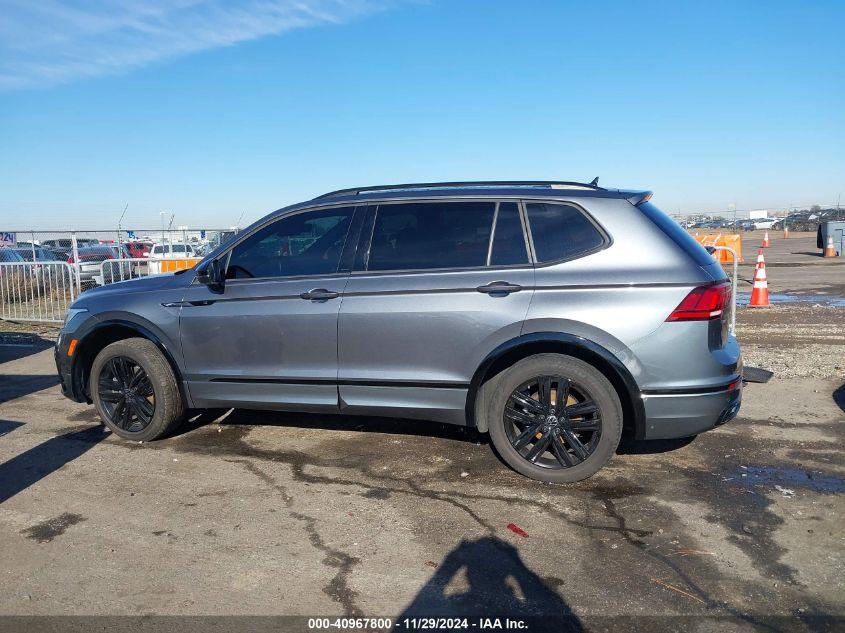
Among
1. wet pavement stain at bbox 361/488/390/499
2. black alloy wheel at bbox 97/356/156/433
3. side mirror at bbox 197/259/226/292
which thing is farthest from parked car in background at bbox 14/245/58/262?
wet pavement stain at bbox 361/488/390/499

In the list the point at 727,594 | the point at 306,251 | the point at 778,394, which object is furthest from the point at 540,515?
the point at 778,394

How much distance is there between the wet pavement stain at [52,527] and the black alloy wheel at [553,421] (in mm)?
2689

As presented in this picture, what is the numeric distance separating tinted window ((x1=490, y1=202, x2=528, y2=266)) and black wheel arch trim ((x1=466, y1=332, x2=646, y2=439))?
1.74 ft

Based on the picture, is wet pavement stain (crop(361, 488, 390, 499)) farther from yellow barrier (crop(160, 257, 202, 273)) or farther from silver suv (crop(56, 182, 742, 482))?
yellow barrier (crop(160, 257, 202, 273))

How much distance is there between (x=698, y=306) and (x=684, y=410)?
65cm

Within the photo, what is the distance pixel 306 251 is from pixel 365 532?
7.29ft

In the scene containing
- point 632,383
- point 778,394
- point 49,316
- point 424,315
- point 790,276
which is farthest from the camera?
point 790,276

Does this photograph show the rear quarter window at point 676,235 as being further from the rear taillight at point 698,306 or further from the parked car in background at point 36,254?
the parked car in background at point 36,254

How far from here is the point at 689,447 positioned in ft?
17.7

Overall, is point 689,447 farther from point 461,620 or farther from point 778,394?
point 461,620

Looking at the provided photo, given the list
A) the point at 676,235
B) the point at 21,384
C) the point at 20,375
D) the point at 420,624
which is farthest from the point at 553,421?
the point at 20,375

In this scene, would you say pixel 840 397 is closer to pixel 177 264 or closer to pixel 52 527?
pixel 52 527

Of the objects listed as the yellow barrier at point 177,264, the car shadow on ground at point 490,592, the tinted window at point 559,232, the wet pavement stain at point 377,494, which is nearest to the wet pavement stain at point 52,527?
the wet pavement stain at point 377,494

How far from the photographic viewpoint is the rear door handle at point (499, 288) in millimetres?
4645
